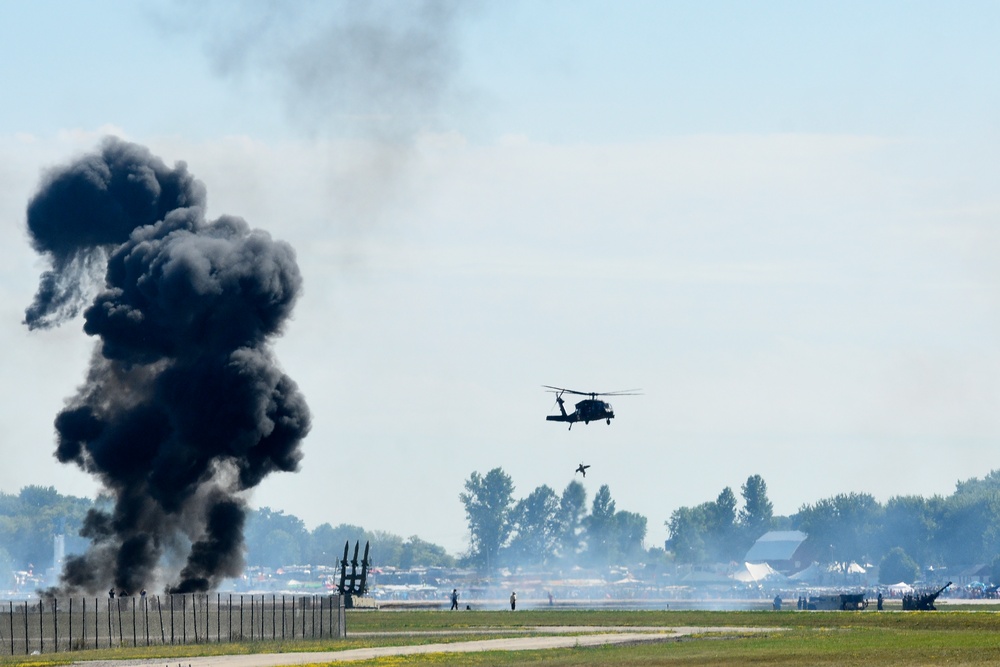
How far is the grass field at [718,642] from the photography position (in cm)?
5953

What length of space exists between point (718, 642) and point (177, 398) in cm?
3922

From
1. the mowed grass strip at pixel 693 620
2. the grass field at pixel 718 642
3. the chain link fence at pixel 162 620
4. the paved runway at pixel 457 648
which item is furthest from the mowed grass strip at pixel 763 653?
the chain link fence at pixel 162 620

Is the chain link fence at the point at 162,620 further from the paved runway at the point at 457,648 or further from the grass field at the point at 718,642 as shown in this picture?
the paved runway at the point at 457,648

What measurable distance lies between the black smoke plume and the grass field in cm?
1264

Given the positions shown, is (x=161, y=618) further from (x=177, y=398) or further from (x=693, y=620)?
(x=693, y=620)

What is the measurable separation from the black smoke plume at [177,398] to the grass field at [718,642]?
12635 mm

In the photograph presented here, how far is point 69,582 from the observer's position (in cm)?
9262

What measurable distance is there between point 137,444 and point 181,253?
506 inches

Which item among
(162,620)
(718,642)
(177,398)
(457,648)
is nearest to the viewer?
(457,648)

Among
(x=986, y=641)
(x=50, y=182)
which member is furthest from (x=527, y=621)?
(x=50, y=182)

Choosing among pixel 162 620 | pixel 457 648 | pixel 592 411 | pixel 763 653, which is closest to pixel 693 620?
pixel 592 411

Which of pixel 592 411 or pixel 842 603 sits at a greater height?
pixel 592 411

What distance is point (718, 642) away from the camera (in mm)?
71625

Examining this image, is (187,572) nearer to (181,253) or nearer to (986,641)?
(181,253)
